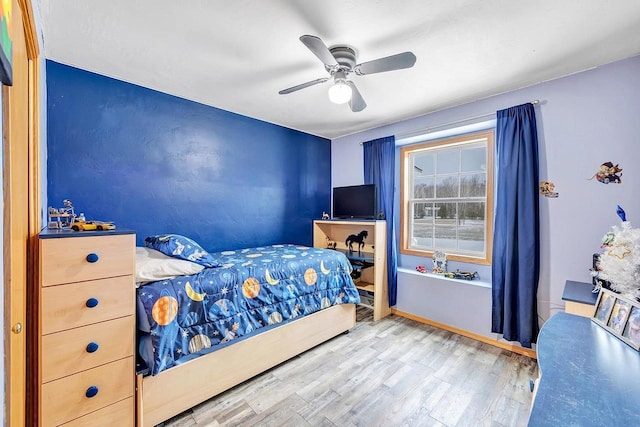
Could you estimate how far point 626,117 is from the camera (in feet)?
6.66

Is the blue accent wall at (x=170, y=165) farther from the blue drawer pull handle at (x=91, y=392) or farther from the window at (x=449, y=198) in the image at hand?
the window at (x=449, y=198)

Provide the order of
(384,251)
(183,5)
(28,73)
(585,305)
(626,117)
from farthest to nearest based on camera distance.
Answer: (384,251), (626,117), (585,305), (183,5), (28,73)

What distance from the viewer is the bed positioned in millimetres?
1583

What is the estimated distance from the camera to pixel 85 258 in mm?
1366

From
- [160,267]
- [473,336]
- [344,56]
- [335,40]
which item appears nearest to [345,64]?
[344,56]

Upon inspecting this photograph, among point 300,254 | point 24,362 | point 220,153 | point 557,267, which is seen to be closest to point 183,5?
point 220,153

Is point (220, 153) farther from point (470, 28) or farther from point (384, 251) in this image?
point (470, 28)

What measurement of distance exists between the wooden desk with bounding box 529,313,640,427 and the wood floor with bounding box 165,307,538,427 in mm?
986

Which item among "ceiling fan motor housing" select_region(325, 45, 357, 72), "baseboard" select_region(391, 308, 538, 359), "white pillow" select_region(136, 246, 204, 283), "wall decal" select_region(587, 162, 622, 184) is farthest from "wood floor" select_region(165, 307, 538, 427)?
"ceiling fan motor housing" select_region(325, 45, 357, 72)

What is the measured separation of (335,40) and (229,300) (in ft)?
6.45

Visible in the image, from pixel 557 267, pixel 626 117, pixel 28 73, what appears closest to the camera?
pixel 28 73

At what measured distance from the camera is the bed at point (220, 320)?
1.58 meters

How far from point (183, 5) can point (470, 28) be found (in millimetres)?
1747

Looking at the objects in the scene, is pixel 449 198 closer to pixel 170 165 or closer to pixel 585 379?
pixel 585 379
